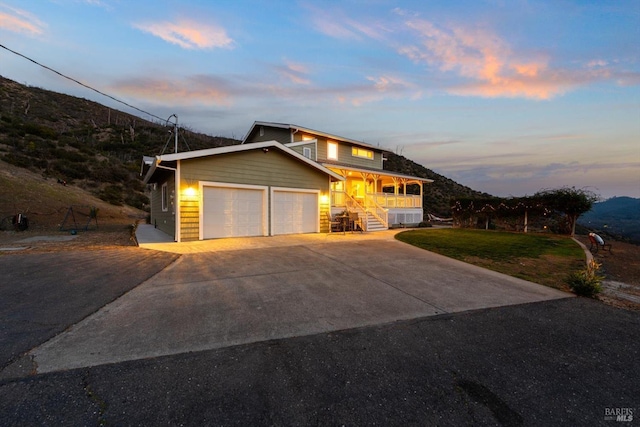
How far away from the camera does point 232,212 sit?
11.7 metres

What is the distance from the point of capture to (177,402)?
78.5 inches

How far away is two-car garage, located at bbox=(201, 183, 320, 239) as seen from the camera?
36.9ft

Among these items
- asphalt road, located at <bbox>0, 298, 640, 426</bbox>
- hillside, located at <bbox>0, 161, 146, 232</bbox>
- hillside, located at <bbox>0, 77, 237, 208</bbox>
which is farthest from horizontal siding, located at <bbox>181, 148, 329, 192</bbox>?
hillside, located at <bbox>0, 77, 237, 208</bbox>

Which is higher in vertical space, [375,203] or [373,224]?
[375,203]

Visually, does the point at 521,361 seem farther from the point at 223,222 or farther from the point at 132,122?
the point at 132,122

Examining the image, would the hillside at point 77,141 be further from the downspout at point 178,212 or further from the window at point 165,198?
the downspout at point 178,212

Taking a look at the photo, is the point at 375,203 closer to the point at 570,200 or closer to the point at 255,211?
the point at 255,211

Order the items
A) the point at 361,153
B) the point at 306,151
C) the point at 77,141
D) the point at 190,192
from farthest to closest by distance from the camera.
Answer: the point at 77,141, the point at 361,153, the point at 306,151, the point at 190,192

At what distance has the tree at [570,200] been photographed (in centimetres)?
1222

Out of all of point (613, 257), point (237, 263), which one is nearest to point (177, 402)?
point (237, 263)

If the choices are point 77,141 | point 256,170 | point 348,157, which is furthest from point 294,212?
point 77,141

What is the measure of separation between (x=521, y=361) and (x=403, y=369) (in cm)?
131

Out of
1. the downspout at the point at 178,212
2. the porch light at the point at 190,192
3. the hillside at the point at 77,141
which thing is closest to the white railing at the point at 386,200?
the porch light at the point at 190,192

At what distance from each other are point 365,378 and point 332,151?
19.9m
